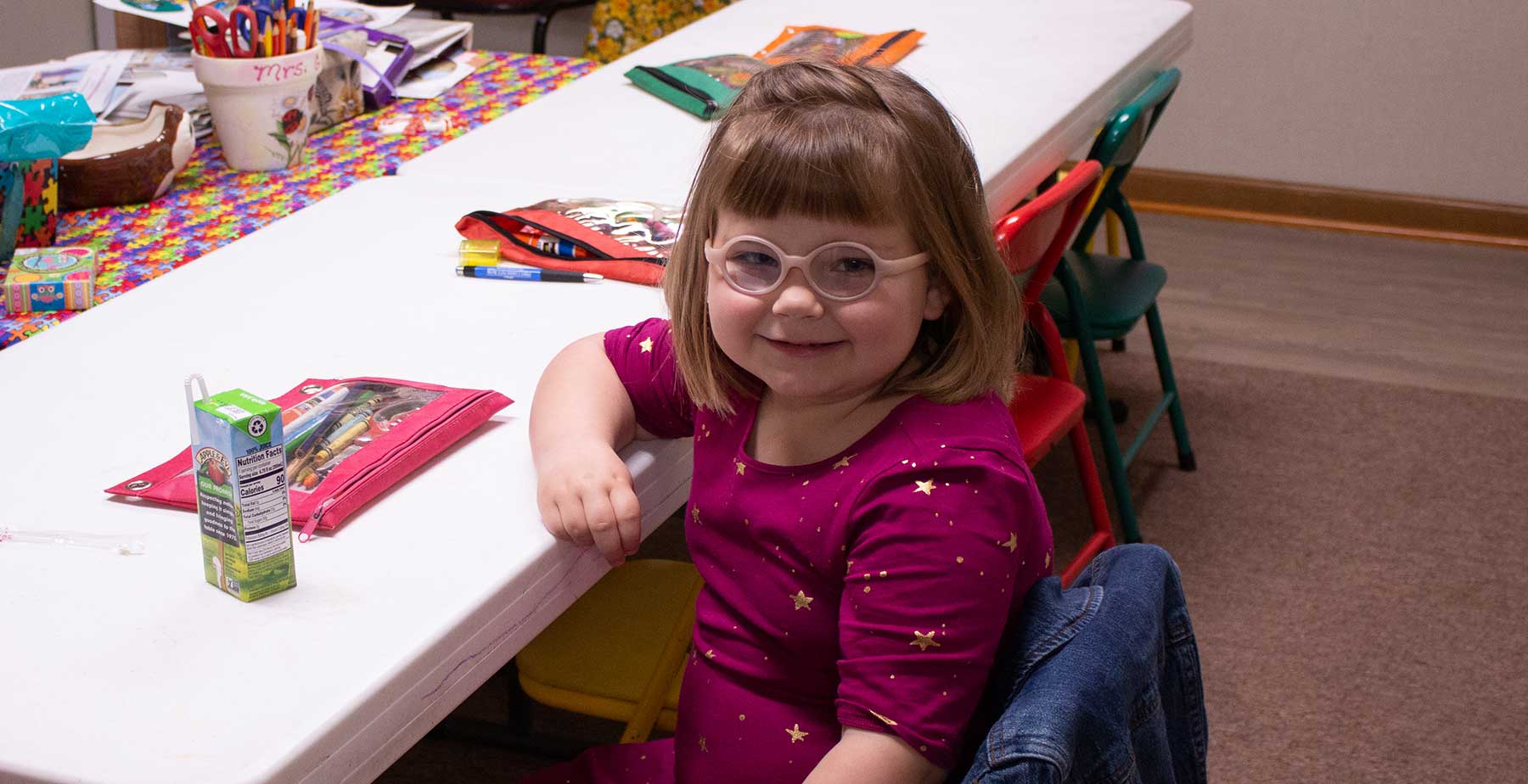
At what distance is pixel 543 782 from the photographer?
1.13 m

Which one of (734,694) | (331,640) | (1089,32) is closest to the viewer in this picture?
(331,640)

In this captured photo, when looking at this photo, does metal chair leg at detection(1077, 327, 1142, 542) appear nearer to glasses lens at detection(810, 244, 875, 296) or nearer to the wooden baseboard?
glasses lens at detection(810, 244, 875, 296)

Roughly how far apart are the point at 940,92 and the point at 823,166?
1.11m

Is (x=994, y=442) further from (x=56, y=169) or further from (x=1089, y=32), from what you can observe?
(x=1089, y=32)

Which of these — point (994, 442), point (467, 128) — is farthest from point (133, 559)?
point (467, 128)

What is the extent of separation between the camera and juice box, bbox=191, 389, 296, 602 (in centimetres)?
85

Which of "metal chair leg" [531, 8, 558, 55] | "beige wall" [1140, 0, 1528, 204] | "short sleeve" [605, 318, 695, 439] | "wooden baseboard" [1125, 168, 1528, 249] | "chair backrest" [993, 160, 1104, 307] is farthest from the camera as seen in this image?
"wooden baseboard" [1125, 168, 1528, 249]

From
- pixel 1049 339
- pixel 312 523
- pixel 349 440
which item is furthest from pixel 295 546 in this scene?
→ pixel 1049 339

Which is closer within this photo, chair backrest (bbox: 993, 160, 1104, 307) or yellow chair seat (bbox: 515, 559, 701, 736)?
yellow chair seat (bbox: 515, 559, 701, 736)

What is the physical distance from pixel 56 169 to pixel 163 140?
15 centimetres

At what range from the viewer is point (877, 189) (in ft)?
3.16

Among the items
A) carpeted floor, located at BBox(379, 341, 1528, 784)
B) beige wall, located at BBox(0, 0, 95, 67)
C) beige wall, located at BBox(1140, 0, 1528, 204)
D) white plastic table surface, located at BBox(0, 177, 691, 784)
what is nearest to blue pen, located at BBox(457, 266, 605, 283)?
white plastic table surface, located at BBox(0, 177, 691, 784)

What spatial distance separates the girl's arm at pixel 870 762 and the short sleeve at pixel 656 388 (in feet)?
1.11

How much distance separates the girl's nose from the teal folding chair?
3.71 feet
